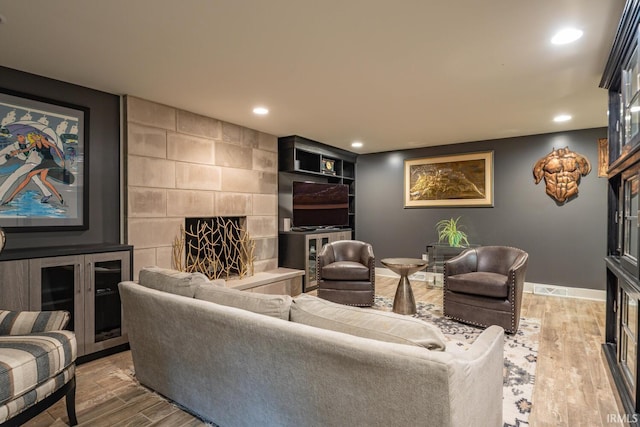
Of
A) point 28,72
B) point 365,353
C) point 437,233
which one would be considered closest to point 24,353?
point 365,353

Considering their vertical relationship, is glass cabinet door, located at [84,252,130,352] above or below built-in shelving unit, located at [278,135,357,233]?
below

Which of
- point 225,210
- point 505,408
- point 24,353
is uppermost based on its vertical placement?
point 225,210

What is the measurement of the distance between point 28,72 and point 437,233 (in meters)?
5.50

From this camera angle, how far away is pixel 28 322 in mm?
1933

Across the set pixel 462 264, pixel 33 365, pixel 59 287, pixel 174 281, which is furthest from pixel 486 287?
pixel 59 287

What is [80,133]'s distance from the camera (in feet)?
9.86

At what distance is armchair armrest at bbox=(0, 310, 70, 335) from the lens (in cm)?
190

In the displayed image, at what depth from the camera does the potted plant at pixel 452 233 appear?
5.18 meters

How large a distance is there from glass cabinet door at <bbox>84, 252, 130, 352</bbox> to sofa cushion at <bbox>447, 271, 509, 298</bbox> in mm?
3151

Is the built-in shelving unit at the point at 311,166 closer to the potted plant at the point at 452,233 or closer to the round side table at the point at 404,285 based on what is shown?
the potted plant at the point at 452,233

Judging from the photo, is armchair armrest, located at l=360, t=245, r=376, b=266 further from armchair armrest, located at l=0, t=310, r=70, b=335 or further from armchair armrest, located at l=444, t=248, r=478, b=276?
armchair armrest, located at l=0, t=310, r=70, b=335

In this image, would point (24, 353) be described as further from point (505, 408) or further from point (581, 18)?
point (581, 18)

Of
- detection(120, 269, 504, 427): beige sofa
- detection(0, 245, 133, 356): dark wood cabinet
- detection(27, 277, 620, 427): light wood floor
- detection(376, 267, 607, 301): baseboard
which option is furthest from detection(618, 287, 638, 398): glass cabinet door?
detection(0, 245, 133, 356): dark wood cabinet

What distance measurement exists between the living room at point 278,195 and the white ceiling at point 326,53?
5 cm
